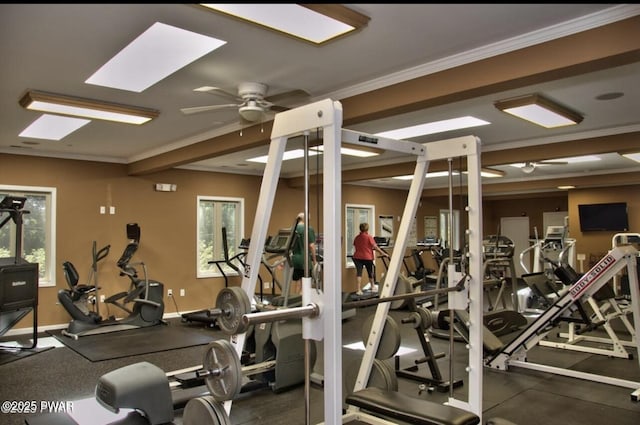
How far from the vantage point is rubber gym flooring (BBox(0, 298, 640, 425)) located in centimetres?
345

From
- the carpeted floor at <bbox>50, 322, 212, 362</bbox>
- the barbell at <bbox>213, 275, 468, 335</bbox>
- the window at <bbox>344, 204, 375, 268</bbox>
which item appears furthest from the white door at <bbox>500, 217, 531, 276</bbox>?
the barbell at <bbox>213, 275, 468, 335</bbox>

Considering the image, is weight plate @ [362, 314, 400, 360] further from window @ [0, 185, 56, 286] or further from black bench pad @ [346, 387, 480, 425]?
window @ [0, 185, 56, 286]

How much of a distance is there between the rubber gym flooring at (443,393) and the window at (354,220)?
17.7 ft

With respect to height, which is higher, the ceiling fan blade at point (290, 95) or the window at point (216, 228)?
the ceiling fan blade at point (290, 95)

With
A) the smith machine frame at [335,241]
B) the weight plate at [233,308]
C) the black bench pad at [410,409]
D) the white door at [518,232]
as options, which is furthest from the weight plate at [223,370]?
the white door at [518,232]

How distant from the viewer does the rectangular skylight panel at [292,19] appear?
2428 mm

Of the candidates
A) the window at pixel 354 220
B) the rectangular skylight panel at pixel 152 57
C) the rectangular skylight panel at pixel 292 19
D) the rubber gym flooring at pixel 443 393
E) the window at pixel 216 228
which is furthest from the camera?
the window at pixel 354 220

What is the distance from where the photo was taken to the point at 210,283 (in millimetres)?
8297

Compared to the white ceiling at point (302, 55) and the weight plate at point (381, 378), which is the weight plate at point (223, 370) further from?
the white ceiling at point (302, 55)

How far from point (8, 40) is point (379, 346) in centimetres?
306

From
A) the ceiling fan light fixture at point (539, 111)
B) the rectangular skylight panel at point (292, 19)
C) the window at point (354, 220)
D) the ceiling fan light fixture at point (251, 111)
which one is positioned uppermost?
the rectangular skylight panel at point (292, 19)

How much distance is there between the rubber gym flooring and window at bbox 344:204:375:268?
5.39 metres

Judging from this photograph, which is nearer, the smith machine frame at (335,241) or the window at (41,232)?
the smith machine frame at (335,241)

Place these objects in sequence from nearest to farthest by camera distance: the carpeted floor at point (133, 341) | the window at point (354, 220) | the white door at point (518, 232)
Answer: the carpeted floor at point (133, 341)
the window at point (354, 220)
the white door at point (518, 232)
